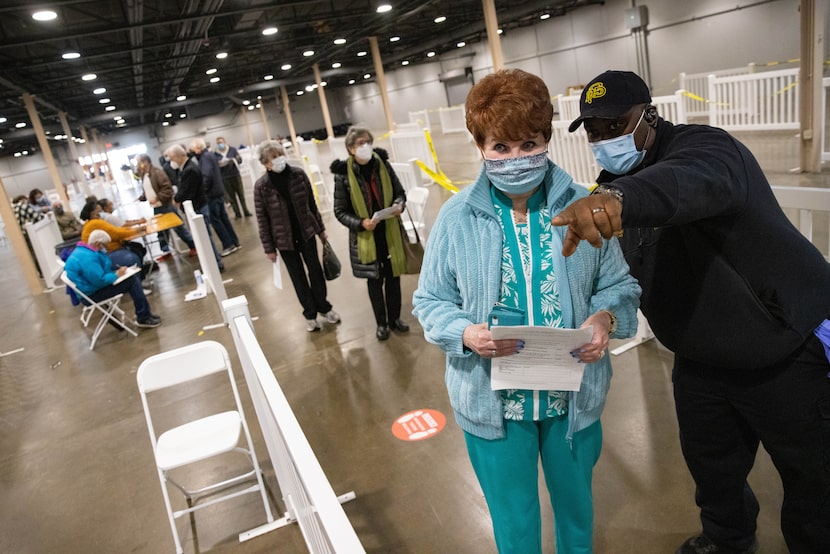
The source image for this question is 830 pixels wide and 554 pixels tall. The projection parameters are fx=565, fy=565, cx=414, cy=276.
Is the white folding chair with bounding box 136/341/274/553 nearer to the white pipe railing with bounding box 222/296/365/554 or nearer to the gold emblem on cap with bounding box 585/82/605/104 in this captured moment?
the white pipe railing with bounding box 222/296/365/554

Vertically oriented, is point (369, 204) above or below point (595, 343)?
above

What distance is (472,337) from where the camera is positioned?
152 cm

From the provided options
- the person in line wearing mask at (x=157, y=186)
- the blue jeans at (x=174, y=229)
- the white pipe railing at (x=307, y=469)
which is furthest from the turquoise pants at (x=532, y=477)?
the blue jeans at (x=174, y=229)

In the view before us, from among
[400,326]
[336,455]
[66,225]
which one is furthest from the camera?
[66,225]

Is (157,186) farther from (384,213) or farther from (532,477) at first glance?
(532,477)

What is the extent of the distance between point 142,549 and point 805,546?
9.92ft

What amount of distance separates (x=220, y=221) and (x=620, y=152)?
855 cm

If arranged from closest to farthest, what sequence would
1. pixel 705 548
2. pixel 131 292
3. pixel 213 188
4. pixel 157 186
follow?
pixel 705 548 → pixel 131 292 → pixel 213 188 → pixel 157 186

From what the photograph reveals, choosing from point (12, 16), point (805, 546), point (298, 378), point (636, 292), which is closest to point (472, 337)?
point (636, 292)

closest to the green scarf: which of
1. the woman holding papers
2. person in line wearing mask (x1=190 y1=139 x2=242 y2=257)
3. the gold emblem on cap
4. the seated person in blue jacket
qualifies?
the woman holding papers

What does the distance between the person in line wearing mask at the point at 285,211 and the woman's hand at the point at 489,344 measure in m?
3.57

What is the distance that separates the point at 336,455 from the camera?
3.49 m

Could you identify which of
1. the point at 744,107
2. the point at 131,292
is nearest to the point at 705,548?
the point at 131,292

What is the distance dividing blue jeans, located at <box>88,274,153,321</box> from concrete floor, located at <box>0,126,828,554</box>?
334 millimetres
